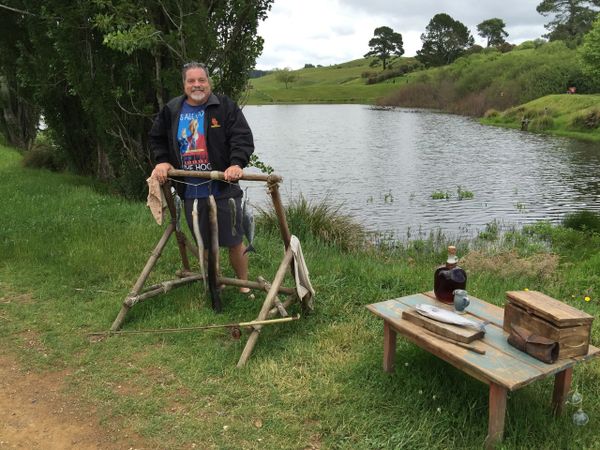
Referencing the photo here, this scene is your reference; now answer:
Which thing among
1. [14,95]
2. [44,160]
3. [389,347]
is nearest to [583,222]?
[389,347]

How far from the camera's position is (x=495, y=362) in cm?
296

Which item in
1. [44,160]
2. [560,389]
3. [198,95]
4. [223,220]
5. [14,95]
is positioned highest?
[14,95]

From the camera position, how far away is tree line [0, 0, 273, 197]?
8.55 meters

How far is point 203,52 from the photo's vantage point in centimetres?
902

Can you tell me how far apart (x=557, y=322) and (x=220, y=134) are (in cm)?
310

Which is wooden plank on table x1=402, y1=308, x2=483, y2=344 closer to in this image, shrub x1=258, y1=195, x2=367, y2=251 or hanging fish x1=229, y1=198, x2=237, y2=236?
hanging fish x1=229, y1=198, x2=237, y2=236

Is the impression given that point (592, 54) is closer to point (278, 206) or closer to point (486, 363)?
point (278, 206)

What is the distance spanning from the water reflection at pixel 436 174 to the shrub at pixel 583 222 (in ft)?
2.56

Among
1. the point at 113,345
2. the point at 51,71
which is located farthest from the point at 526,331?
the point at 51,71

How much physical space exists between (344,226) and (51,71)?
7427mm

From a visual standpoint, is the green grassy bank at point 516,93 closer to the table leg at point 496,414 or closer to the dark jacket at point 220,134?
the dark jacket at point 220,134

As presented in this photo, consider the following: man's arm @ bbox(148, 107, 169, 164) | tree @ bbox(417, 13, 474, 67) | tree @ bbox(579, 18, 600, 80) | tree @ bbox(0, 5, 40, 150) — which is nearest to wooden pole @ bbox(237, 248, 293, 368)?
man's arm @ bbox(148, 107, 169, 164)

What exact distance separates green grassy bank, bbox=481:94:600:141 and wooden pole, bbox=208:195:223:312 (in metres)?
31.9

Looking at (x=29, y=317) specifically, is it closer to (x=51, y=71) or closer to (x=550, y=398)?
(x=550, y=398)
